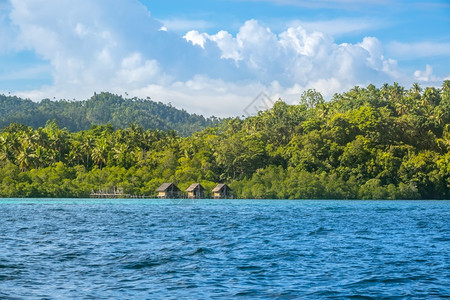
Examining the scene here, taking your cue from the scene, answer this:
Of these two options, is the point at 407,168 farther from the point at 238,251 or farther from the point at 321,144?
the point at 238,251

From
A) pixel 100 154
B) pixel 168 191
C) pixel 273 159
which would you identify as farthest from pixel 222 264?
pixel 100 154

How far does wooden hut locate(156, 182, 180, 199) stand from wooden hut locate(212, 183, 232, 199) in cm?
603

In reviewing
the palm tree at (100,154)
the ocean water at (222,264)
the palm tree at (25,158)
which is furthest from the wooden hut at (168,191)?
the ocean water at (222,264)

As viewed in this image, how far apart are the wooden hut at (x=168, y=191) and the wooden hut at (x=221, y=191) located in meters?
6.03

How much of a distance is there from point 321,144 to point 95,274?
78.4m

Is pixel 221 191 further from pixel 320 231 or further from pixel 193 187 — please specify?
pixel 320 231

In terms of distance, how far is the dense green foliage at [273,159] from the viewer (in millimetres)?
86688

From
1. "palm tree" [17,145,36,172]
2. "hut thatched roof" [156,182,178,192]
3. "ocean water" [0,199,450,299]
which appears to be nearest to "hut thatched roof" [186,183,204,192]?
"hut thatched roof" [156,182,178,192]

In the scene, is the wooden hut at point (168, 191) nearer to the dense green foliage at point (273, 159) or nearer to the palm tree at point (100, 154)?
the dense green foliage at point (273, 159)

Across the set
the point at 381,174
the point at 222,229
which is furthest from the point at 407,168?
the point at 222,229

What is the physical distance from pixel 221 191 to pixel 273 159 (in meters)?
12.0

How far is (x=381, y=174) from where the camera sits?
3413 inches

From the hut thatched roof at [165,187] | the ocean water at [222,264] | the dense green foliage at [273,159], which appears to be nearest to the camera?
the ocean water at [222,264]

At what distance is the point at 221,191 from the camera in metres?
88.5
